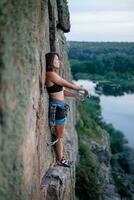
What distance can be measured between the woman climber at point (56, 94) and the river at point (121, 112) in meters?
43.9

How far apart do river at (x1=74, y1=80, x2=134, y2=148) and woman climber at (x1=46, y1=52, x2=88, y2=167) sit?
43926 mm

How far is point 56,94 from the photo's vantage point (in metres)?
8.49

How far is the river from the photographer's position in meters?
60.4

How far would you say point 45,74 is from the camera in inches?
322

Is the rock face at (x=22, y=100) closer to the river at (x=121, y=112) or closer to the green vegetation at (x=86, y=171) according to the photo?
the green vegetation at (x=86, y=171)

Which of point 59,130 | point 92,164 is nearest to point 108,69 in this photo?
point 92,164

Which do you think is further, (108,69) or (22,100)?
(108,69)

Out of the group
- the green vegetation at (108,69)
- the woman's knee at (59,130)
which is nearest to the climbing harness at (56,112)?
the woman's knee at (59,130)

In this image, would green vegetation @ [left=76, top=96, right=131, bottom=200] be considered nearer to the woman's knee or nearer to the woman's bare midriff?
the woman's knee

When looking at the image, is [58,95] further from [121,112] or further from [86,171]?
[121,112]

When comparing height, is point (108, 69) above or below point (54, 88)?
below

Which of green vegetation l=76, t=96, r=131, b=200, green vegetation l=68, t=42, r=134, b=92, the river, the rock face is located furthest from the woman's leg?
green vegetation l=68, t=42, r=134, b=92

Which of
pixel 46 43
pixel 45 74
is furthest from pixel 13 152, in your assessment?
pixel 46 43

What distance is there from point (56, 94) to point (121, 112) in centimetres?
6353
